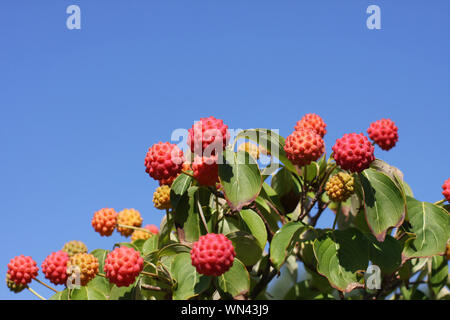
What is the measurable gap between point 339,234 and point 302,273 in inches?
42.6

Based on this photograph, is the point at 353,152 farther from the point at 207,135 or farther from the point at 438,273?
the point at 438,273

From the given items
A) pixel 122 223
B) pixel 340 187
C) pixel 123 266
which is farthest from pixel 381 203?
pixel 122 223

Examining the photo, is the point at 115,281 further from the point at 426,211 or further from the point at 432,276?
the point at 432,276

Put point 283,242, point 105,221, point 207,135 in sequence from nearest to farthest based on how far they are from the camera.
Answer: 1. point 207,135
2. point 283,242
3. point 105,221

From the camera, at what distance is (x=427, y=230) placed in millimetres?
3004

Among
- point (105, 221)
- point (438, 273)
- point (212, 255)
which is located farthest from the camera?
point (438, 273)

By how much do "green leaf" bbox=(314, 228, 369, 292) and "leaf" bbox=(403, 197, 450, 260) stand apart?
0.25 meters

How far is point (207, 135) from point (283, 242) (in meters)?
0.68

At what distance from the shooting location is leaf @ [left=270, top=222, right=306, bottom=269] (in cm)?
278

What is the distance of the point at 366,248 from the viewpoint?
294 centimetres

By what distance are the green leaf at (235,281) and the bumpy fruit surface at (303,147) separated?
0.57 m

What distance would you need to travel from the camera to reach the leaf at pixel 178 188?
2.83 m

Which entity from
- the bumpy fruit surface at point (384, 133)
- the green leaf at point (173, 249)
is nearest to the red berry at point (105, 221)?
the green leaf at point (173, 249)
